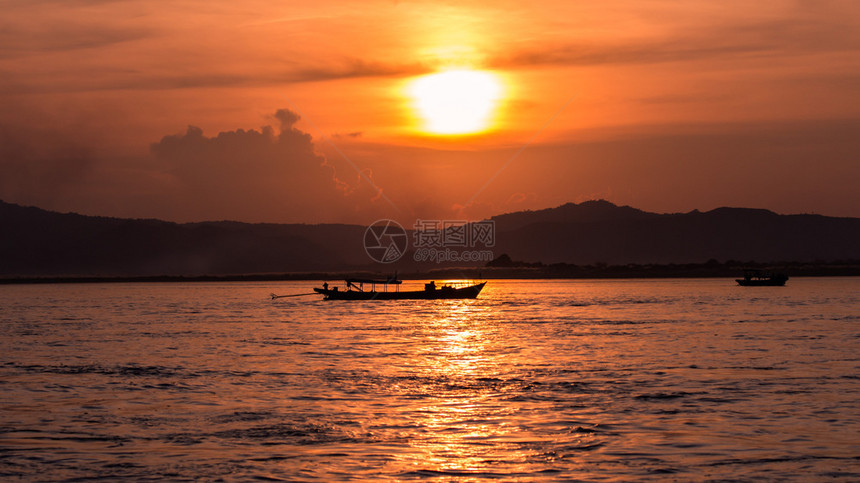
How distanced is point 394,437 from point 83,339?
42.4 metres

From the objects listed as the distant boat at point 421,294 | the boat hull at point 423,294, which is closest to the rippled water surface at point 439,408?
the distant boat at point 421,294

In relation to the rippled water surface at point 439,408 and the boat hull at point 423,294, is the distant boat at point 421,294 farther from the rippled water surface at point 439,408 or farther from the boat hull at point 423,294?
the rippled water surface at point 439,408

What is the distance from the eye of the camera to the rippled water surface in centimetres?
1952

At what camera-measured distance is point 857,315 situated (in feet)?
250

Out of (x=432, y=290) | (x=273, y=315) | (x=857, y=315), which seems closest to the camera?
(x=857, y=315)

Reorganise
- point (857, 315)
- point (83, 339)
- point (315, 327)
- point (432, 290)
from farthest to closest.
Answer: point (432, 290)
point (857, 315)
point (315, 327)
point (83, 339)

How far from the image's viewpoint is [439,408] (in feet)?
88.2

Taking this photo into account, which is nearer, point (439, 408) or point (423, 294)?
point (439, 408)

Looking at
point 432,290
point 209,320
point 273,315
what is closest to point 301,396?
point 209,320

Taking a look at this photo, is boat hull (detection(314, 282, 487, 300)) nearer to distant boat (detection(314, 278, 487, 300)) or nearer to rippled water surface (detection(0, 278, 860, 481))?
distant boat (detection(314, 278, 487, 300))

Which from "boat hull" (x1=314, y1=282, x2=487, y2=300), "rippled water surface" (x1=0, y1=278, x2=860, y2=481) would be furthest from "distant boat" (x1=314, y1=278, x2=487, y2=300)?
"rippled water surface" (x1=0, y1=278, x2=860, y2=481)

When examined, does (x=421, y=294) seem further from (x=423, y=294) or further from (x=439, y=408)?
(x=439, y=408)

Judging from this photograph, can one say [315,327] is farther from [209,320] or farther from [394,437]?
[394,437]

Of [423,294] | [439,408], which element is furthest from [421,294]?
[439,408]
